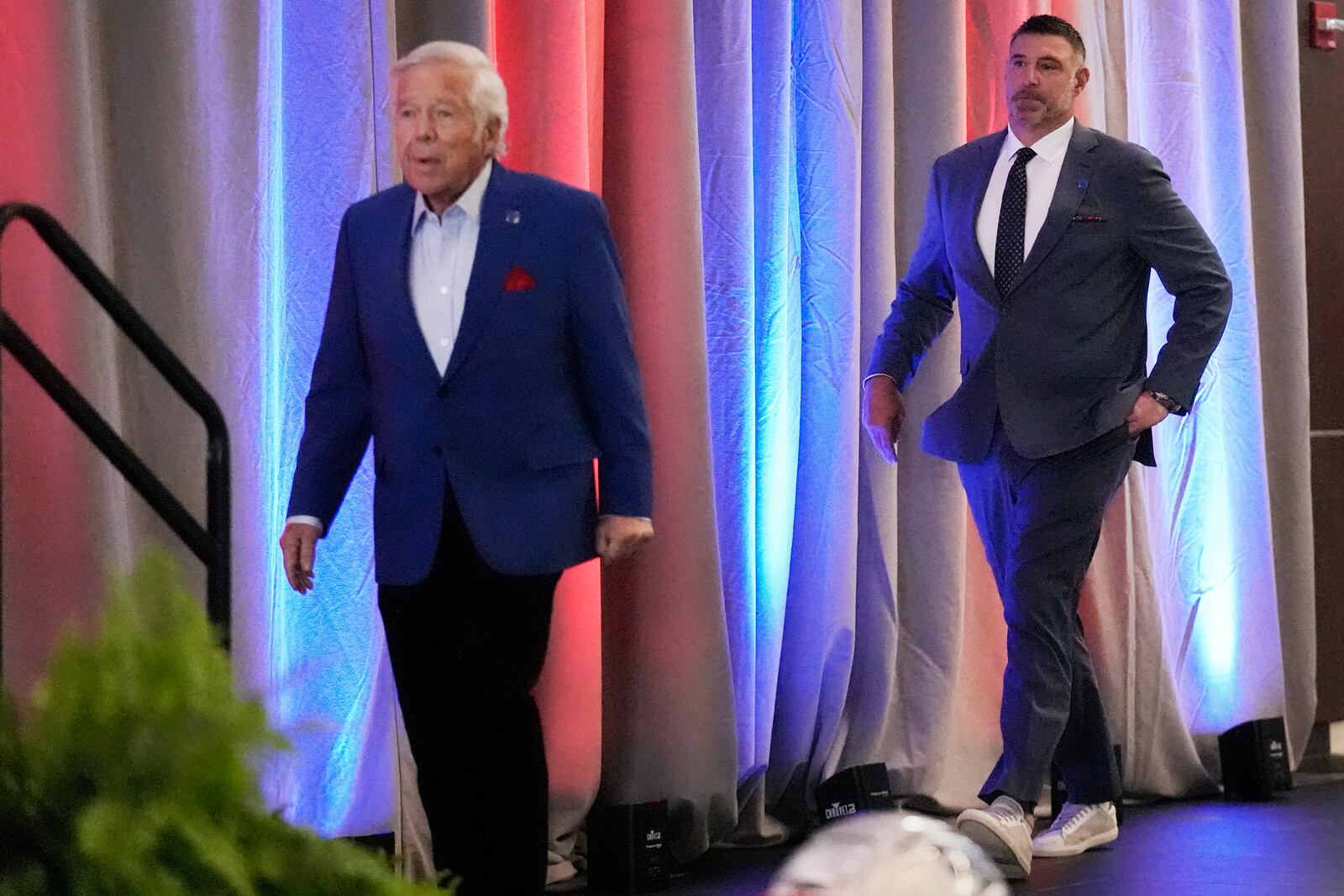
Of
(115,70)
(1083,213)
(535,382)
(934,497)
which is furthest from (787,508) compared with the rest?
(115,70)

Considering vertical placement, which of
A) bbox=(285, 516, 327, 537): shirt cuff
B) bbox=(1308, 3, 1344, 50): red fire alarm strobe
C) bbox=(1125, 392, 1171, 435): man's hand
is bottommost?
bbox=(285, 516, 327, 537): shirt cuff

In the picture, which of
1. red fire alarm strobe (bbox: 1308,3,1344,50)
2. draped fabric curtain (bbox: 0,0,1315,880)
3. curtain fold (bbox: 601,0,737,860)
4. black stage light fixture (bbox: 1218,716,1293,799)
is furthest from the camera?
red fire alarm strobe (bbox: 1308,3,1344,50)

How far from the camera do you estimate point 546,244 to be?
2344 millimetres

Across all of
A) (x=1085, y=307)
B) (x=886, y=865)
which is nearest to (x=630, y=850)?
(x=1085, y=307)

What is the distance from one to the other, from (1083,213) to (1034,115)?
20 centimetres

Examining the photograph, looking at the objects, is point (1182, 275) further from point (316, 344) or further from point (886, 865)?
point (886, 865)

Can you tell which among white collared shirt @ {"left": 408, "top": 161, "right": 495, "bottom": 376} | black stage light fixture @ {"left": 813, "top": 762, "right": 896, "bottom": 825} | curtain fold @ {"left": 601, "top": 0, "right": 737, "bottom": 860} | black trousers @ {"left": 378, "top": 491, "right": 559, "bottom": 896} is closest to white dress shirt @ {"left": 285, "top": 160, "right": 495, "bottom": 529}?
white collared shirt @ {"left": 408, "top": 161, "right": 495, "bottom": 376}

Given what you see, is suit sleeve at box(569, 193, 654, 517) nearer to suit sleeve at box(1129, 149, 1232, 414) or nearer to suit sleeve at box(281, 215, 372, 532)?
suit sleeve at box(281, 215, 372, 532)

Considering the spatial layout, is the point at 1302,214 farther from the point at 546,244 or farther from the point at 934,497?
the point at 546,244

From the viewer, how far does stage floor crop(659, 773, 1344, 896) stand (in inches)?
119

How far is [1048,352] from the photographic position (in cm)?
312

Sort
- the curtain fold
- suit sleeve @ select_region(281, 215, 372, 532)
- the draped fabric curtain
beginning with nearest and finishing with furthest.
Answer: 1. suit sleeve @ select_region(281, 215, 372, 532)
2. the draped fabric curtain
3. the curtain fold

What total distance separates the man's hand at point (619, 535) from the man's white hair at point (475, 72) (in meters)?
0.57

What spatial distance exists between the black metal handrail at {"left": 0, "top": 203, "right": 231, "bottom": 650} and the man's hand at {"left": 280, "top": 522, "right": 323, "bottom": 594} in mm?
435
